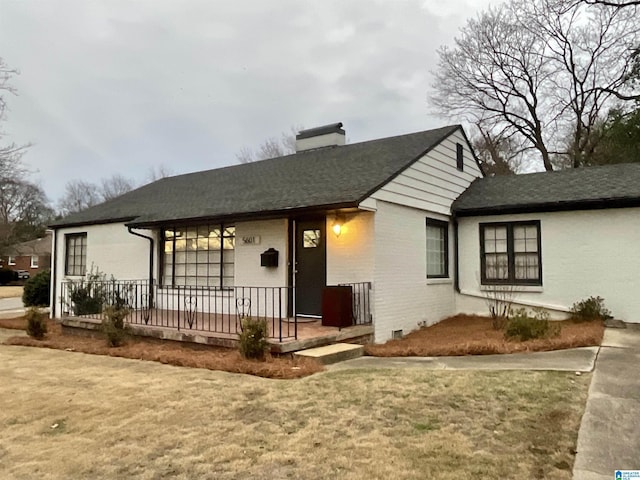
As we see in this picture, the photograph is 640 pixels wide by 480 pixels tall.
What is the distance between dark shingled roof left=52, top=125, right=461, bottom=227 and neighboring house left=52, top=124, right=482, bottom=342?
50mm

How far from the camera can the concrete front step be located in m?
6.73

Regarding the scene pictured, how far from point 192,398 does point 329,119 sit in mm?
24710

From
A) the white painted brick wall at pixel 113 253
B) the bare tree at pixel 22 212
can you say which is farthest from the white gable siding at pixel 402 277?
the bare tree at pixel 22 212

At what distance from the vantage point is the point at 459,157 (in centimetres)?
1244

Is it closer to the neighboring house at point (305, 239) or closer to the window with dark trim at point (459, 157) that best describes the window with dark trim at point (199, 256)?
the neighboring house at point (305, 239)

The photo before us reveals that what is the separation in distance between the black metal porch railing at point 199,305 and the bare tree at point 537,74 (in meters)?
18.7

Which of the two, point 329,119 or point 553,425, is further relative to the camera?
point 329,119

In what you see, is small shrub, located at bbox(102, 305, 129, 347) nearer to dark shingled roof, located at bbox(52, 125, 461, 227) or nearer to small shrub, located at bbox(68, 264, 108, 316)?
dark shingled roof, located at bbox(52, 125, 461, 227)

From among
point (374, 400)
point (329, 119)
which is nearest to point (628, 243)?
point (374, 400)

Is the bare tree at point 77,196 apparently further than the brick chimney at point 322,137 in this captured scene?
Yes

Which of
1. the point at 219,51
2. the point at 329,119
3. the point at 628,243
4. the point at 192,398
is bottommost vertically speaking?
the point at 192,398

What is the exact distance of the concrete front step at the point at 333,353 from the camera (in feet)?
22.1

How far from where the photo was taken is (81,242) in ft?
47.2

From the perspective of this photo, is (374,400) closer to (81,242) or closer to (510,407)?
(510,407)
